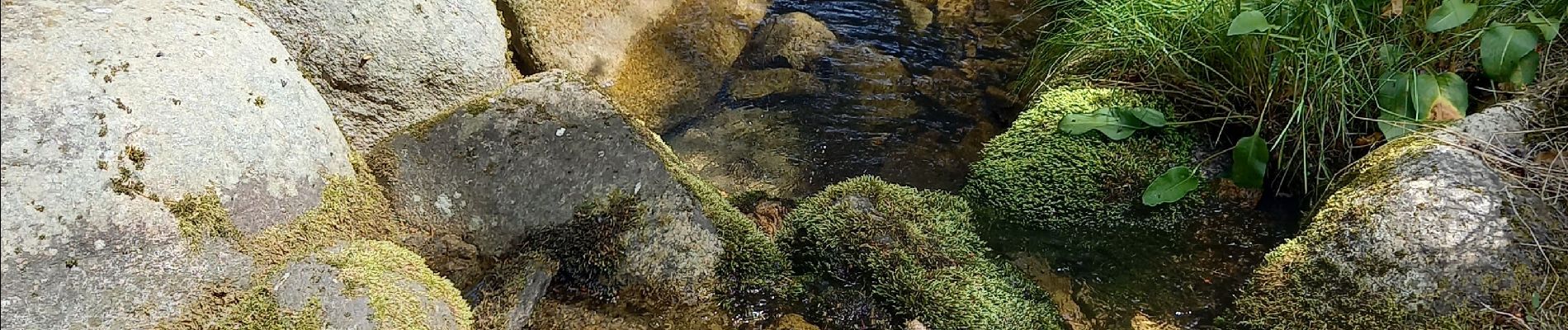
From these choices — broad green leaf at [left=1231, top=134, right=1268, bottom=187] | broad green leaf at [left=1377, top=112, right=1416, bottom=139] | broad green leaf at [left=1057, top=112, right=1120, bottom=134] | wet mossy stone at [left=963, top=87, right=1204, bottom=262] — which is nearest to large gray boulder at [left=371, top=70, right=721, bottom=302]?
wet mossy stone at [left=963, top=87, right=1204, bottom=262]

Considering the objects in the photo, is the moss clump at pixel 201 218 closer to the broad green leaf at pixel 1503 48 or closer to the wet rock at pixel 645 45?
the wet rock at pixel 645 45

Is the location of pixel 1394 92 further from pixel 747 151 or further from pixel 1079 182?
pixel 747 151

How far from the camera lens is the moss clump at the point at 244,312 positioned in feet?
6.53

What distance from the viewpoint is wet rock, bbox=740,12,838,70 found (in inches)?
174

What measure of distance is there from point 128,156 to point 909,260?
1.81 m

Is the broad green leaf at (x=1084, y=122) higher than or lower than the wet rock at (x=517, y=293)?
lower

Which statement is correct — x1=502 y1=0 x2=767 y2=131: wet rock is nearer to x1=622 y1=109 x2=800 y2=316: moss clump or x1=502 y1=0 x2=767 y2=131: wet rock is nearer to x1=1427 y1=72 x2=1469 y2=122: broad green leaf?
x1=622 y1=109 x2=800 y2=316: moss clump

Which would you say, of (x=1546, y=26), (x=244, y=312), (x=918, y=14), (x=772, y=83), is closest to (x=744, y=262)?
(x=244, y=312)

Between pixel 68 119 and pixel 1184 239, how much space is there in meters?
2.95

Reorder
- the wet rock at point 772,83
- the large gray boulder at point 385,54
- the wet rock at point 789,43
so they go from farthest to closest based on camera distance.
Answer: the wet rock at point 789,43 < the wet rock at point 772,83 < the large gray boulder at point 385,54

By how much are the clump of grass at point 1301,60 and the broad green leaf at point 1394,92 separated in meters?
0.03

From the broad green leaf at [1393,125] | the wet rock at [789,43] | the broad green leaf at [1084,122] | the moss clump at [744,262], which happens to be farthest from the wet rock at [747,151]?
the broad green leaf at [1393,125]

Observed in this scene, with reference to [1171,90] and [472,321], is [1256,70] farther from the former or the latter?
[472,321]

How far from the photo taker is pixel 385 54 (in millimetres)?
2758
